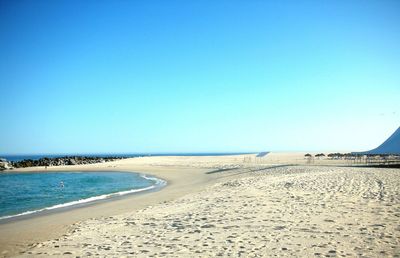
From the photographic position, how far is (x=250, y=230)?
7789 millimetres

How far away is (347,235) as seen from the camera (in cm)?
701

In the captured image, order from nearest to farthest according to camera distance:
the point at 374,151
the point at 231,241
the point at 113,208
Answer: the point at 231,241 < the point at 113,208 < the point at 374,151

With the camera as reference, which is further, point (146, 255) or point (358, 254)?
point (146, 255)

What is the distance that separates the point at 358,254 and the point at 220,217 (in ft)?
14.5

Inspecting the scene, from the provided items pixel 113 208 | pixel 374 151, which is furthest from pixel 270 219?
pixel 374 151

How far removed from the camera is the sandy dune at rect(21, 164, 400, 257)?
6.36 meters

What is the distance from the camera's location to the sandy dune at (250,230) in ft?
20.9

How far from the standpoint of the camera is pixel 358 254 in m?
5.82

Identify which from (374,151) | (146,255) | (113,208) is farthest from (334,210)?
(374,151)

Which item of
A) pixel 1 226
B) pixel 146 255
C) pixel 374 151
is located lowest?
pixel 1 226

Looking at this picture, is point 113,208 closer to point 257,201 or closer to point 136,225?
point 136,225

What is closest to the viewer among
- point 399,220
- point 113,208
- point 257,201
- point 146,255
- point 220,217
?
point 146,255

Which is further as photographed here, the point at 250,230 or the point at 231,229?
the point at 231,229

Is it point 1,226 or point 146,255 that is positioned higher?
point 146,255
